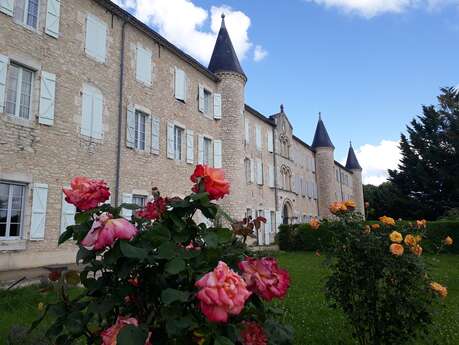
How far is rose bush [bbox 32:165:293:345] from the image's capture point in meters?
1.21

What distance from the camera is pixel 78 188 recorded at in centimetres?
152

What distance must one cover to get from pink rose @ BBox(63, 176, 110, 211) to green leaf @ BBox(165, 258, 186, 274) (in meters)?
0.47

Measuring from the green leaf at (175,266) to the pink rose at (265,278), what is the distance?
236mm

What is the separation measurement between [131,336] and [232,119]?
16.9m

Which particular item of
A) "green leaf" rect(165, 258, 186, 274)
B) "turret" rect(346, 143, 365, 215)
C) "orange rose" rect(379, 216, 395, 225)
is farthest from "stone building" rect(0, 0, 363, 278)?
"turret" rect(346, 143, 365, 215)

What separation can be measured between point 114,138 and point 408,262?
1067cm

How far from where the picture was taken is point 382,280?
3.18 meters

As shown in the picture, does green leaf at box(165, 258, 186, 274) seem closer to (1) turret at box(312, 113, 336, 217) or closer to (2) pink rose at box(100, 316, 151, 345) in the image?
(2) pink rose at box(100, 316, 151, 345)

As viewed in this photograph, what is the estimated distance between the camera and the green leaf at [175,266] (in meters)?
1.21

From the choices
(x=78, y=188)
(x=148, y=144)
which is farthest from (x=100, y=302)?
(x=148, y=144)

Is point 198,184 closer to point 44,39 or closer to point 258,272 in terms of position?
point 258,272

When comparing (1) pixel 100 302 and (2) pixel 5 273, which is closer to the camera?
(1) pixel 100 302

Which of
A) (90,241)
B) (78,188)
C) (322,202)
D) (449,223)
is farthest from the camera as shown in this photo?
(322,202)

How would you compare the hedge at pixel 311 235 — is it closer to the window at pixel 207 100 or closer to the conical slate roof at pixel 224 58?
the window at pixel 207 100
